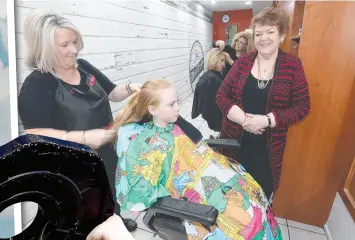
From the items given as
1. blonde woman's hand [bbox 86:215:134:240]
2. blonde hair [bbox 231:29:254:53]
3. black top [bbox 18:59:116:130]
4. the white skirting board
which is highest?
blonde hair [bbox 231:29:254:53]

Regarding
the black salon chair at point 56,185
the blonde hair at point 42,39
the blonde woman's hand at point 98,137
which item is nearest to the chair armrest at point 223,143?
the blonde woman's hand at point 98,137

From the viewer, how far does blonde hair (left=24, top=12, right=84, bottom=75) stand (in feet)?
3.33

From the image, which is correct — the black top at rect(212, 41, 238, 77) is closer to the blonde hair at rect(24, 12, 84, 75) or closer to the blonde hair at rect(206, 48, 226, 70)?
the blonde hair at rect(206, 48, 226, 70)

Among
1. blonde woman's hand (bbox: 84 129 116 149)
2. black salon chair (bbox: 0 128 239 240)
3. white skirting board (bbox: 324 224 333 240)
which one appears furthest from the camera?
white skirting board (bbox: 324 224 333 240)

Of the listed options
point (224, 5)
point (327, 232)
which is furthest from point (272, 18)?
point (327, 232)

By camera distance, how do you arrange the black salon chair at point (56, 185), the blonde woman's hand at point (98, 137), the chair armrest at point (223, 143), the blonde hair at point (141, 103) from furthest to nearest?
the chair armrest at point (223, 143), the blonde hair at point (141, 103), the blonde woman's hand at point (98, 137), the black salon chair at point (56, 185)

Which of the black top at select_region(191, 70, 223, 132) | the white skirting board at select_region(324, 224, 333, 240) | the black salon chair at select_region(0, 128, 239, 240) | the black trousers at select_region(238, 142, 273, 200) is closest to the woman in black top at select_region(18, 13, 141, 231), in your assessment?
the black top at select_region(191, 70, 223, 132)

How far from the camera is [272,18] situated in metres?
1.21

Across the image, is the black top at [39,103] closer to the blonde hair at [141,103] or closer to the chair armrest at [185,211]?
the blonde hair at [141,103]

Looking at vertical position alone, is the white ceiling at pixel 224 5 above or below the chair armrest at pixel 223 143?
above

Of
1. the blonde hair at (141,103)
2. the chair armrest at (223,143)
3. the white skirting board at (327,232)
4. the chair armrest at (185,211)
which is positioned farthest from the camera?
the white skirting board at (327,232)

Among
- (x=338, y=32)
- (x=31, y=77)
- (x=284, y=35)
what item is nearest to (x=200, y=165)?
(x=284, y=35)

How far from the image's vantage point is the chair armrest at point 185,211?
986 millimetres

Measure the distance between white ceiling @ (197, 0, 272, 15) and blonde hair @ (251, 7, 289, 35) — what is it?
28mm
